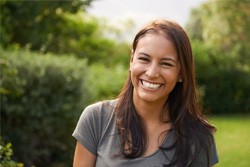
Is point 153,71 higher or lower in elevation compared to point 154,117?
higher

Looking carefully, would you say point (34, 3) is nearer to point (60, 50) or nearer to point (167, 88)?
point (60, 50)

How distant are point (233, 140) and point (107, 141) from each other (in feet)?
36.7

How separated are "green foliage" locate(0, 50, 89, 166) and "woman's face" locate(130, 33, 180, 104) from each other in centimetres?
489

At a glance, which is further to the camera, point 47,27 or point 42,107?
point 47,27

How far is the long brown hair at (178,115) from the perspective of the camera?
2984 millimetres

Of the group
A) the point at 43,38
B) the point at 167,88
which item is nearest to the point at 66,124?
the point at 43,38

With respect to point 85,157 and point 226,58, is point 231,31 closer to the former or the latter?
point 226,58

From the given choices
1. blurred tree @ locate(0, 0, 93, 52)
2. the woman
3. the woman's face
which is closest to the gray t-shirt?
the woman

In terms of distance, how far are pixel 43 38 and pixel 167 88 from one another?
10328mm

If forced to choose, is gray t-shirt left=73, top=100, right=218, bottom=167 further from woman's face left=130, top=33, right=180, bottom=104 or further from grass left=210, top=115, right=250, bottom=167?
grass left=210, top=115, right=250, bottom=167

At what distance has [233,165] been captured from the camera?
10.6 meters

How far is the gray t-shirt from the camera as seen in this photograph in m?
3.03

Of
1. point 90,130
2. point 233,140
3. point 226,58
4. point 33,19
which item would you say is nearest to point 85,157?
point 90,130

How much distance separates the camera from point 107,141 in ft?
10.2
